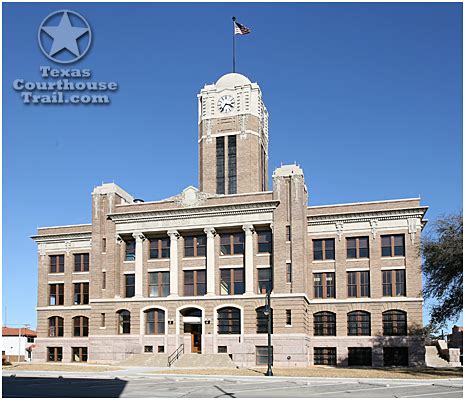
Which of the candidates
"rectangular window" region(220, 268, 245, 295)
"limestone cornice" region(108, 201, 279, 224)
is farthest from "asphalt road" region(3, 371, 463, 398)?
"limestone cornice" region(108, 201, 279, 224)

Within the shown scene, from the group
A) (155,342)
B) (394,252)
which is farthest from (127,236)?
(394,252)

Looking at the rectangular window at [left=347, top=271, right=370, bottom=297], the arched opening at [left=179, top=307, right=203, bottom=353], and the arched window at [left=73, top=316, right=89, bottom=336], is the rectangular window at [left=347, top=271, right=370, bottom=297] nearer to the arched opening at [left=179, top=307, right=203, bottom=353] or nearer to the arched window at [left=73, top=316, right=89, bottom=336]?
the arched opening at [left=179, top=307, right=203, bottom=353]

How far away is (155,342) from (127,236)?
9829 millimetres

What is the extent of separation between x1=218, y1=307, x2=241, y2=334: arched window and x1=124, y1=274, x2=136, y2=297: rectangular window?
8492 mm

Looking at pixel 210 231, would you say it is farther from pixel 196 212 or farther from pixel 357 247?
pixel 357 247

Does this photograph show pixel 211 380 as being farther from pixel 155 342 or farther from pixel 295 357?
pixel 155 342

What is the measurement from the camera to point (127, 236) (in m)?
59.7

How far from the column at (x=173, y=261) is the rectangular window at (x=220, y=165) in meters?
11.0

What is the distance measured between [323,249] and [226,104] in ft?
68.5

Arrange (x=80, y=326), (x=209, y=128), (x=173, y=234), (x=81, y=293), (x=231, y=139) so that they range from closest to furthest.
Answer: (x=173, y=234)
(x=80, y=326)
(x=81, y=293)
(x=231, y=139)
(x=209, y=128)

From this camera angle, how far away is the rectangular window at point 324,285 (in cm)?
5709

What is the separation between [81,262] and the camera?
209 feet

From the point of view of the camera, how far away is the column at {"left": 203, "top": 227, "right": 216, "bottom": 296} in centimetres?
5622

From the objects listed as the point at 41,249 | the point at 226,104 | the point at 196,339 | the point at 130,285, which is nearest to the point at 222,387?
the point at 196,339
